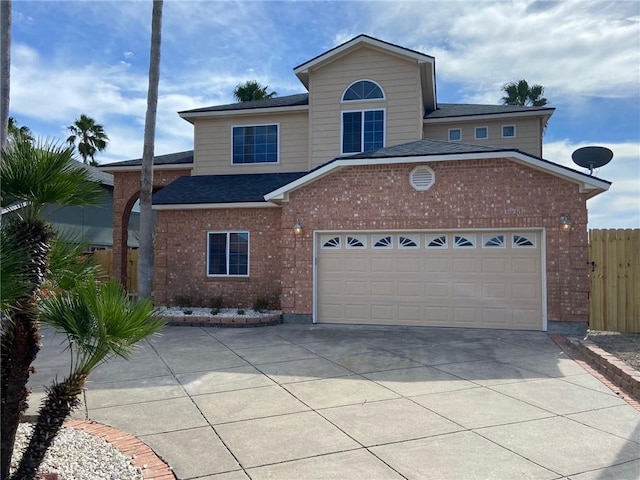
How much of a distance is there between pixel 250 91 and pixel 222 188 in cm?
1201

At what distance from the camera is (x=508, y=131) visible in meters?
16.2

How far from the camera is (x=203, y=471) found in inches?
155

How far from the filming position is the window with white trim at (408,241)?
11.6m

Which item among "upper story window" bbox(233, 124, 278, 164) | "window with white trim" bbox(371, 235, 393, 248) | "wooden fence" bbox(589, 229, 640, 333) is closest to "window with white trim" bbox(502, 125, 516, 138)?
"wooden fence" bbox(589, 229, 640, 333)

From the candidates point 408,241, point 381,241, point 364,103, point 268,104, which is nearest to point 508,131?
point 364,103

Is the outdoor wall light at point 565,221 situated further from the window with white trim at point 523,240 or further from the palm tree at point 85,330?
the palm tree at point 85,330

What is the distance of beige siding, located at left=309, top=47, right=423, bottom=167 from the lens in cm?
1495

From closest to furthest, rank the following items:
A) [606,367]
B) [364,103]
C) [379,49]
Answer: [606,367] < [379,49] < [364,103]

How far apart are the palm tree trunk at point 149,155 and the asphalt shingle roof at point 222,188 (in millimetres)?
1108

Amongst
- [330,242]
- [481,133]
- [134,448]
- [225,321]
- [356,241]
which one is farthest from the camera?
[481,133]

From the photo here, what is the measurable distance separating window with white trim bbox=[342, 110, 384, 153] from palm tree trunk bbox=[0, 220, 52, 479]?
12660mm

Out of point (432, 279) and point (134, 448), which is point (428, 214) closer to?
point (432, 279)

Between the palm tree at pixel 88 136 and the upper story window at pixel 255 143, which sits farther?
the palm tree at pixel 88 136

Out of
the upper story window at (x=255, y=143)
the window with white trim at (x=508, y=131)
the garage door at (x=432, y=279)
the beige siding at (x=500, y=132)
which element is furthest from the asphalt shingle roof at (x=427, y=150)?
the upper story window at (x=255, y=143)
